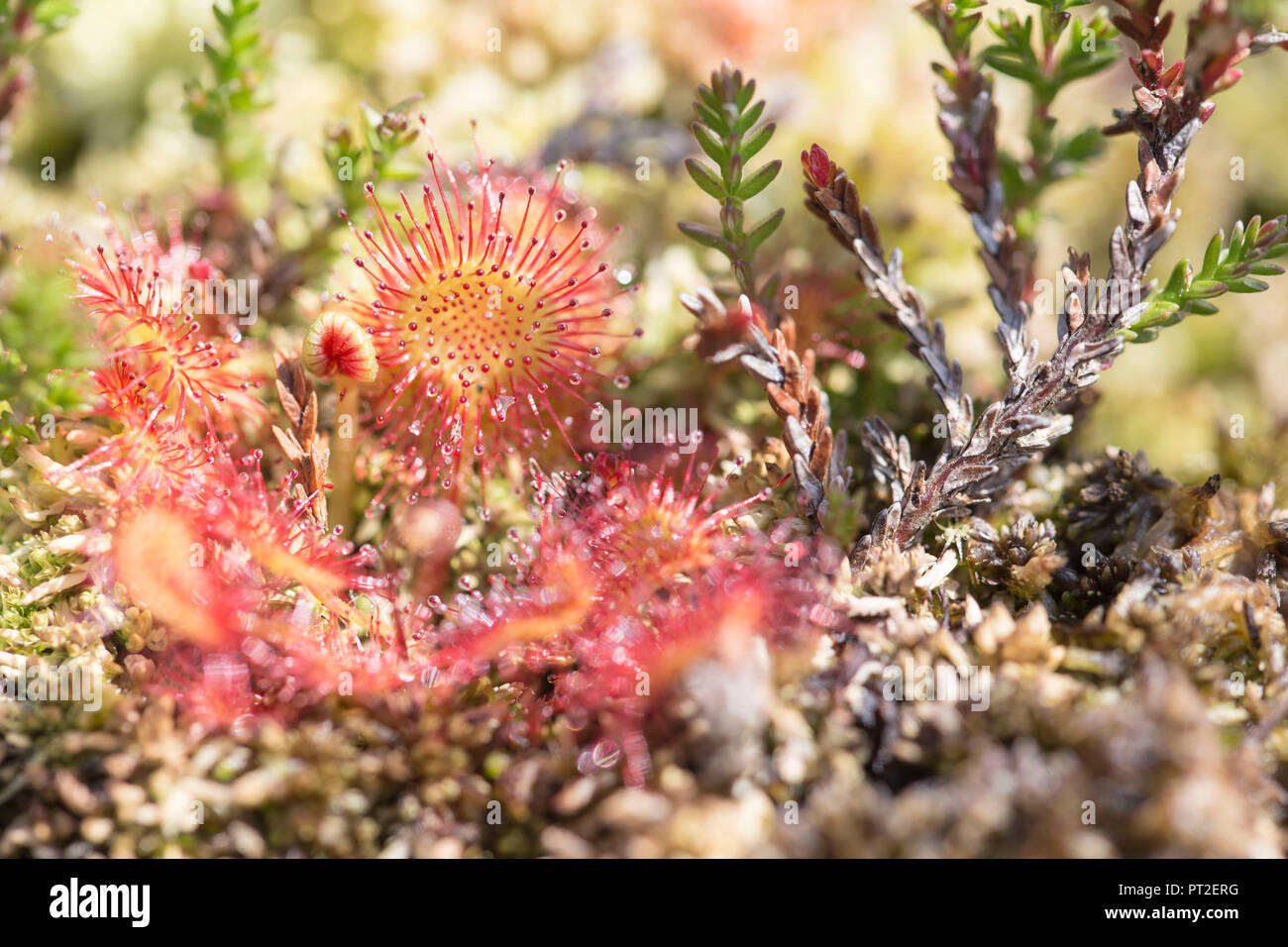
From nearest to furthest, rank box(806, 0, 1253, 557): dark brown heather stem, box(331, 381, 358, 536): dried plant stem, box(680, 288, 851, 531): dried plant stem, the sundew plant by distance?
the sundew plant, box(806, 0, 1253, 557): dark brown heather stem, box(680, 288, 851, 531): dried plant stem, box(331, 381, 358, 536): dried plant stem

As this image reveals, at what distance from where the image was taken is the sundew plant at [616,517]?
120cm

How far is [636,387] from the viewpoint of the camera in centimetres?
198

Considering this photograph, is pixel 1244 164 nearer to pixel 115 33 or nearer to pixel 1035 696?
pixel 1035 696

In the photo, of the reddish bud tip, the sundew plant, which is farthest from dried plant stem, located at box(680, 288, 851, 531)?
the reddish bud tip

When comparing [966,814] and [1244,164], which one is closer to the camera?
[966,814]

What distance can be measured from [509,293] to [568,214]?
46 centimetres

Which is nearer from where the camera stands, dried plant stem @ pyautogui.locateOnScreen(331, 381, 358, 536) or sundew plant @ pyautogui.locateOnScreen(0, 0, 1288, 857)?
sundew plant @ pyautogui.locateOnScreen(0, 0, 1288, 857)

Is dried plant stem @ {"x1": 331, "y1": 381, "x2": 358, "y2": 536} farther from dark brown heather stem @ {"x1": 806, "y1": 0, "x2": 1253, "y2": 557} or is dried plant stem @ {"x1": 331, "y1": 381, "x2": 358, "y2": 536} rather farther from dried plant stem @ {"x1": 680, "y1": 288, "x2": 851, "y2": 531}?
dark brown heather stem @ {"x1": 806, "y1": 0, "x2": 1253, "y2": 557}

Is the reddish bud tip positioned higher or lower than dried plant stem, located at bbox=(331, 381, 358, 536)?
higher

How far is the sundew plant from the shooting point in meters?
1.20

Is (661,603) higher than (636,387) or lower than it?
lower
